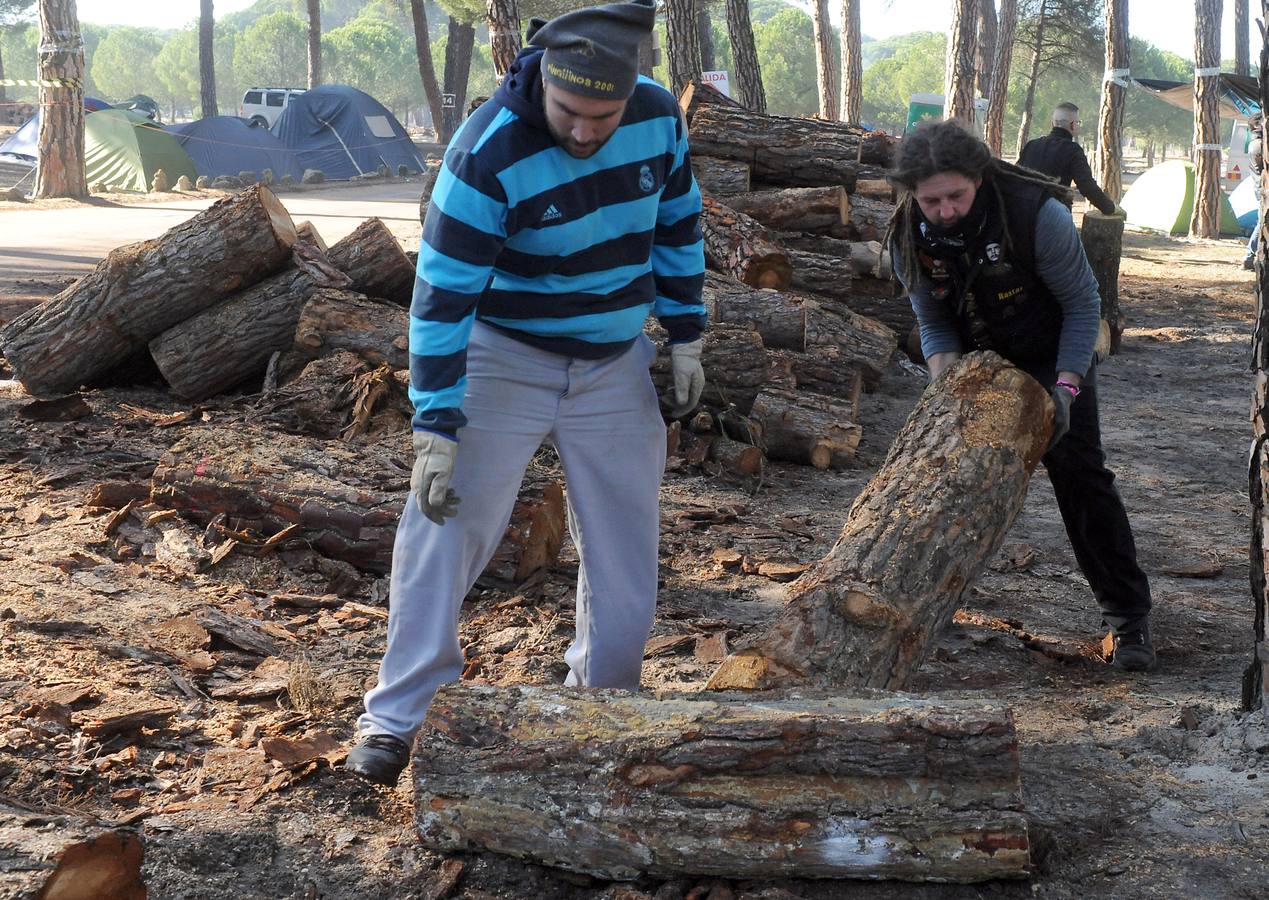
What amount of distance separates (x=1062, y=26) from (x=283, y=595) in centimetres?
3306

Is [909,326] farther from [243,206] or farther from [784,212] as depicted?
[243,206]

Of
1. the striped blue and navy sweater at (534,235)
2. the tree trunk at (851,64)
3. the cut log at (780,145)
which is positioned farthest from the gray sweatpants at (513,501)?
A: the tree trunk at (851,64)

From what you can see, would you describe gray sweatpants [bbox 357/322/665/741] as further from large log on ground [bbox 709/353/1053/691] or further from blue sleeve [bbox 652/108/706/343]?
large log on ground [bbox 709/353/1053/691]

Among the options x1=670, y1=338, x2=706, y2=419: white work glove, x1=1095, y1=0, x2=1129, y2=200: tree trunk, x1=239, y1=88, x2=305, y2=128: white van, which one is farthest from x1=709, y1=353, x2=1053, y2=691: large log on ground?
x1=239, y1=88, x2=305, y2=128: white van

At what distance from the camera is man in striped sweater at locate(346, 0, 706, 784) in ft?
9.13

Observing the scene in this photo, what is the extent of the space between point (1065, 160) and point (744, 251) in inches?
167

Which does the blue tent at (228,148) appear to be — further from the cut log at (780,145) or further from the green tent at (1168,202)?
the cut log at (780,145)

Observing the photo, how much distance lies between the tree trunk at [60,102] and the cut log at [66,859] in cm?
1787

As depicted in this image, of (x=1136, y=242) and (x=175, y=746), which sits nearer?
(x=175, y=746)

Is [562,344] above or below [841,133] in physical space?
below

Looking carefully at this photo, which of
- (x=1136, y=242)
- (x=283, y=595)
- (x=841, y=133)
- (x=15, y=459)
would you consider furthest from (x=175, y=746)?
(x=1136, y=242)

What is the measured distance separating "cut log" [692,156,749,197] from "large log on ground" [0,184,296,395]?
3584 mm

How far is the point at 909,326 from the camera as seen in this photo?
9.09 meters

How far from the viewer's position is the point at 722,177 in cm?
909
